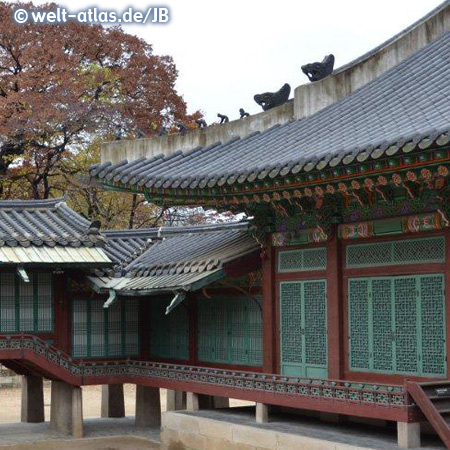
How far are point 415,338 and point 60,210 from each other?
416 inches

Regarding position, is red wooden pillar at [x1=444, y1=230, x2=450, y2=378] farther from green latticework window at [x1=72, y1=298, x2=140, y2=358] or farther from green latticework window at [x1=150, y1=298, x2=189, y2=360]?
green latticework window at [x1=72, y1=298, x2=140, y2=358]

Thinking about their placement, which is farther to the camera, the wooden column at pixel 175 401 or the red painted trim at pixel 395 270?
the wooden column at pixel 175 401

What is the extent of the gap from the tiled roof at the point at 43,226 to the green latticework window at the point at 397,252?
6895 millimetres

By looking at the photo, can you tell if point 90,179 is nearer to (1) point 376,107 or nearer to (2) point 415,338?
(1) point 376,107

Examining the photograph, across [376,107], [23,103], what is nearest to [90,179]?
[376,107]

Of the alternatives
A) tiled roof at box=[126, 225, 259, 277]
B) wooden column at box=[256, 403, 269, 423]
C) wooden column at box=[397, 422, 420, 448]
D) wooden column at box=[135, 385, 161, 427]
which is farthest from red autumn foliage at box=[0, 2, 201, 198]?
wooden column at box=[397, 422, 420, 448]

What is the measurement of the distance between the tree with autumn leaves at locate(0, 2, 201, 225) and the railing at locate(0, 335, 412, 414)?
54.9 feet

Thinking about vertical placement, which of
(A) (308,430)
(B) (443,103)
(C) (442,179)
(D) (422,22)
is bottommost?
(A) (308,430)

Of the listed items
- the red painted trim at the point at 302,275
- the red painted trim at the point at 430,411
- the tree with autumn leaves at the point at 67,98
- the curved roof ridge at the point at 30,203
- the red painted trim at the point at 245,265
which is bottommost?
the red painted trim at the point at 430,411

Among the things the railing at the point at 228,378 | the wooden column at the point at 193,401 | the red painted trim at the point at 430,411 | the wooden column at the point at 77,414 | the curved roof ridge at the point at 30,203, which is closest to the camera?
the red painted trim at the point at 430,411

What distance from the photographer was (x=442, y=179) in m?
13.4

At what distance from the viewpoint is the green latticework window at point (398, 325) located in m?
14.1

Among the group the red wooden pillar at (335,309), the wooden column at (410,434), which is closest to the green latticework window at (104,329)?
the red wooden pillar at (335,309)

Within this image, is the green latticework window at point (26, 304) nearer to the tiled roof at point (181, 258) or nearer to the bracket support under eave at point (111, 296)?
the tiled roof at point (181, 258)
